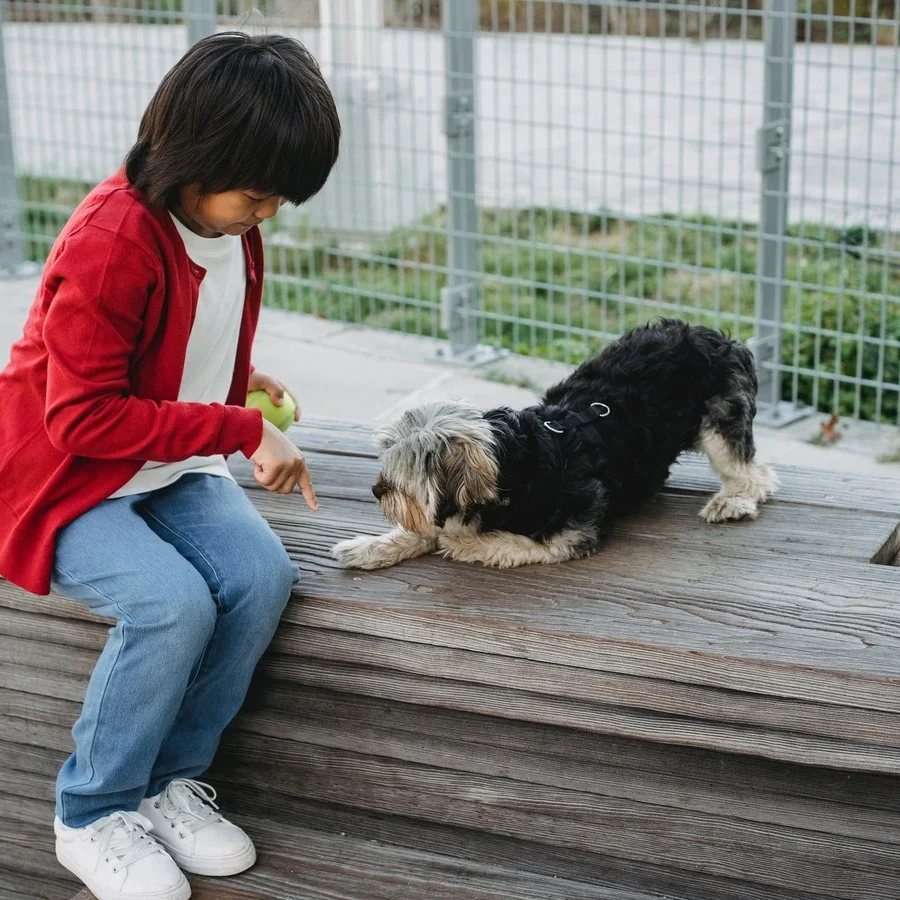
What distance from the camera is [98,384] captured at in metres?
2.63

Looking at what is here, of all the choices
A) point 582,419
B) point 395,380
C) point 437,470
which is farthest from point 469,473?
point 395,380

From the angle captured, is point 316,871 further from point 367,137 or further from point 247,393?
point 367,137

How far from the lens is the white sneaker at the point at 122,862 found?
267 centimetres

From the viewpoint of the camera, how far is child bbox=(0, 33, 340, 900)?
2.62 metres

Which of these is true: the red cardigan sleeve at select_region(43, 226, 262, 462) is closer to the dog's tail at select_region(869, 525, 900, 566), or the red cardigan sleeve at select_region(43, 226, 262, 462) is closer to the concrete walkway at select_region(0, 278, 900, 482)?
the dog's tail at select_region(869, 525, 900, 566)

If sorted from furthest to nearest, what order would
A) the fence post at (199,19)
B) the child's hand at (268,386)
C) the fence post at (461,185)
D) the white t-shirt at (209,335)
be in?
the fence post at (199,19)
the fence post at (461,185)
the child's hand at (268,386)
the white t-shirt at (209,335)

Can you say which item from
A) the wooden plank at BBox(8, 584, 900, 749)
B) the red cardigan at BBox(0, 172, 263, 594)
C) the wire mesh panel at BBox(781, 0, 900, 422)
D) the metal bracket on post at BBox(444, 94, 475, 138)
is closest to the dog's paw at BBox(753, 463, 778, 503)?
the wooden plank at BBox(8, 584, 900, 749)

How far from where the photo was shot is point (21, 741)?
3.28 meters

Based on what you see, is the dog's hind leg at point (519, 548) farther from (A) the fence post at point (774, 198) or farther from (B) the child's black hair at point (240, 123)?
(A) the fence post at point (774, 198)

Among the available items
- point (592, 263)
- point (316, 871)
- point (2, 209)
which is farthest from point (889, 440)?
point (2, 209)

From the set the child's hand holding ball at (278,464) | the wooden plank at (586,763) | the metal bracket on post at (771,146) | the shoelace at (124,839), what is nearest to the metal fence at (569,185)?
the metal bracket on post at (771,146)

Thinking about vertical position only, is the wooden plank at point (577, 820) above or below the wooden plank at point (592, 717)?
below

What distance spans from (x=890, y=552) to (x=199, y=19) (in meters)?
4.95

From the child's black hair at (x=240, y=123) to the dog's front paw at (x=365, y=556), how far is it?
856mm
